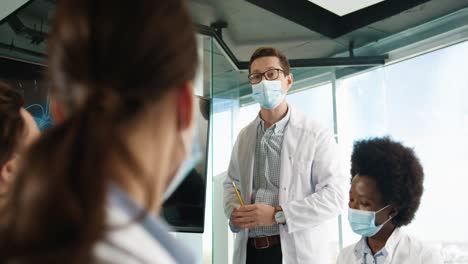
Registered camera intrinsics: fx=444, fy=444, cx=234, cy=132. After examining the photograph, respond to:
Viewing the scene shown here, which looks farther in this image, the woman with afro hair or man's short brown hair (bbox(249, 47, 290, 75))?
man's short brown hair (bbox(249, 47, 290, 75))

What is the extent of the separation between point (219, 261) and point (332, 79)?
1449 mm

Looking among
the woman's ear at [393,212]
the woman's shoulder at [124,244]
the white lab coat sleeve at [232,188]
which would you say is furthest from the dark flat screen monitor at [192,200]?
the woman's shoulder at [124,244]

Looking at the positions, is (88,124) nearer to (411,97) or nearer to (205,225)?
(205,225)

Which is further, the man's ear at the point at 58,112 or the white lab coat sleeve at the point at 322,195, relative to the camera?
the white lab coat sleeve at the point at 322,195

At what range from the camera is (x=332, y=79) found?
3062 millimetres

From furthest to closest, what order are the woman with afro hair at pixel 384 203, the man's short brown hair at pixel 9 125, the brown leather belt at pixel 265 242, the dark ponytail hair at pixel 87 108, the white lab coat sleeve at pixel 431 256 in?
the brown leather belt at pixel 265 242 → the woman with afro hair at pixel 384 203 → the white lab coat sleeve at pixel 431 256 → the man's short brown hair at pixel 9 125 → the dark ponytail hair at pixel 87 108

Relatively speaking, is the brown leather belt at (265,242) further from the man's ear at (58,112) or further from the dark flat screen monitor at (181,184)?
the man's ear at (58,112)

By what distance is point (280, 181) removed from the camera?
1887 mm

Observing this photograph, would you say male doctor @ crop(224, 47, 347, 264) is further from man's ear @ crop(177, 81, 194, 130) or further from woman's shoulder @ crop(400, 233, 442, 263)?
man's ear @ crop(177, 81, 194, 130)

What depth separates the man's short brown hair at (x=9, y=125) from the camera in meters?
0.94

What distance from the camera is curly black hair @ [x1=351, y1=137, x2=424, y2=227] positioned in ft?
5.71

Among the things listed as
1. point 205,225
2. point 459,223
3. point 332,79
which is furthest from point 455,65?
point 205,225

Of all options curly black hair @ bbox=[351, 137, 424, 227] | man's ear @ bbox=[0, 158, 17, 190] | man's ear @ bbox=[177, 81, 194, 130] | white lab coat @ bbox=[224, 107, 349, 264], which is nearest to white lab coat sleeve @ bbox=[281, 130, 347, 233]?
white lab coat @ bbox=[224, 107, 349, 264]

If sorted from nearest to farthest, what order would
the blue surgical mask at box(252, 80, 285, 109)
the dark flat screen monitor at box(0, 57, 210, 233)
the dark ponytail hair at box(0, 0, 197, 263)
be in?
the dark ponytail hair at box(0, 0, 197, 263) < the blue surgical mask at box(252, 80, 285, 109) < the dark flat screen monitor at box(0, 57, 210, 233)
